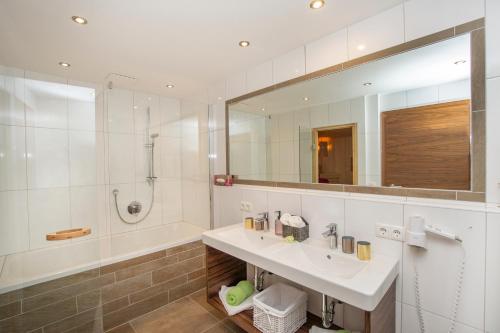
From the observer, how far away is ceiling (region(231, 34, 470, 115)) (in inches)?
45.6

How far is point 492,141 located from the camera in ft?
3.43

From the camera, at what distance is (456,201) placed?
114 cm

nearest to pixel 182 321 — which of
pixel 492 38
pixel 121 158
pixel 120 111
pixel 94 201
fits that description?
pixel 94 201

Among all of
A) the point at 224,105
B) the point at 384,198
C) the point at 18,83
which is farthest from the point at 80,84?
the point at 384,198

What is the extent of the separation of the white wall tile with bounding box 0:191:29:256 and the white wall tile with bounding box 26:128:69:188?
0.17 metres

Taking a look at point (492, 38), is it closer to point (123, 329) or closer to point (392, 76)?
point (392, 76)

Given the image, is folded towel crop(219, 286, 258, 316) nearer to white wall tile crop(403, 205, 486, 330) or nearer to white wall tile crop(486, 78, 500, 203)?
white wall tile crop(403, 205, 486, 330)

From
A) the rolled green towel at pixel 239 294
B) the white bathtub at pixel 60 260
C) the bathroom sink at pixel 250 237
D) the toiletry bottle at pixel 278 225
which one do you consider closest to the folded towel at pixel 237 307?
the rolled green towel at pixel 239 294

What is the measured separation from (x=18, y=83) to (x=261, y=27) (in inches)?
81.7

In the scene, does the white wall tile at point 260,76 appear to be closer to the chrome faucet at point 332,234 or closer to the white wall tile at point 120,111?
the chrome faucet at point 332,234

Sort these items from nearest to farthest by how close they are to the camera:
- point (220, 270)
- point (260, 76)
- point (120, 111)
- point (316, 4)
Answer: point (316, 4) → point (220, 270) → point (260, 76) → point (120, 111)

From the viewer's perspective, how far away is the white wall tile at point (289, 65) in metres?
1.78

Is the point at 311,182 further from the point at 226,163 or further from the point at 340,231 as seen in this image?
the point at 226,163

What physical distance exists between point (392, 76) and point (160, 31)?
153 cm
